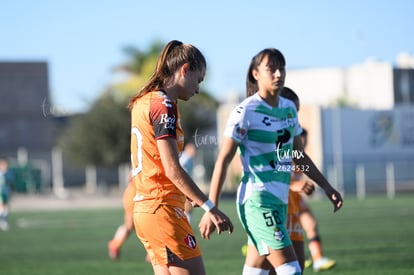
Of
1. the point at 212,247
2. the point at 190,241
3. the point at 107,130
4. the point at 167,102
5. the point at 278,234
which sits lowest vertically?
the point at 107,130

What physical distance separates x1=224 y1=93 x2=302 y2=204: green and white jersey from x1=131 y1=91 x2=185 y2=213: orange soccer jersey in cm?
113

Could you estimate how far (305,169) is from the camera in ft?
25.3

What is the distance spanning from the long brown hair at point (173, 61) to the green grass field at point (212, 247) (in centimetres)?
681

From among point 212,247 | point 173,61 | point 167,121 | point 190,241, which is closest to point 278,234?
point 190,241

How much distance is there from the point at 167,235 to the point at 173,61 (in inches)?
46.5

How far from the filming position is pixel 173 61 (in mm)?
6137

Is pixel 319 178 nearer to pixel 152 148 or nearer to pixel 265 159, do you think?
pixel 265 159

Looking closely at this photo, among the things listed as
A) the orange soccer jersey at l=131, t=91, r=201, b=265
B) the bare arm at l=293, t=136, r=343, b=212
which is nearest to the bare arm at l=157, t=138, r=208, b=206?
the orange soccer jersey at l=131, t=91, r=201, b=265

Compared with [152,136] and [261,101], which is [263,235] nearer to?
[261,101]

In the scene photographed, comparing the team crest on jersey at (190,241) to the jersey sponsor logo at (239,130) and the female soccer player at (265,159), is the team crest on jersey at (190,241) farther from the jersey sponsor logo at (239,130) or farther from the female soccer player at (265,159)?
the jersey sponsor logo at (239,130)

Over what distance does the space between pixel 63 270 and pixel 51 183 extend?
42.9m

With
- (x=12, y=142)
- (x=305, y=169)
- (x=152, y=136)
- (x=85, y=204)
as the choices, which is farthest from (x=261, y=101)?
(x=12, y=142)

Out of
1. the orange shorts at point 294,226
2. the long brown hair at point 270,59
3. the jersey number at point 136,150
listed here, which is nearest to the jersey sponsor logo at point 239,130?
the long brown hair at point 270,59

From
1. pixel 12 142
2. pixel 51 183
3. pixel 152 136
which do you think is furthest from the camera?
pixel 12 142
